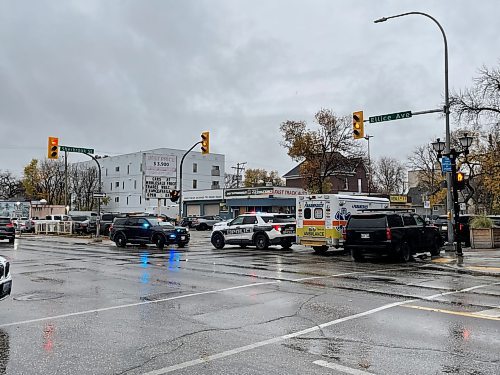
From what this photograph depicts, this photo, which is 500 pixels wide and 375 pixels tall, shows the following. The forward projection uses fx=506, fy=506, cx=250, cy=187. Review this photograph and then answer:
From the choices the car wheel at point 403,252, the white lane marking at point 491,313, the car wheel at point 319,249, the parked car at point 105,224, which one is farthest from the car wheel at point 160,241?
the white lane marking at point 491,313

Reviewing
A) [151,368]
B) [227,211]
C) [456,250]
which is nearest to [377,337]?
[151,368]

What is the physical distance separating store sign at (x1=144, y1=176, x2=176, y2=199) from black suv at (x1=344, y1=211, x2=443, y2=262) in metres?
22.7

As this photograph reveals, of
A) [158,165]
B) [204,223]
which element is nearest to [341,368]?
[158,165]

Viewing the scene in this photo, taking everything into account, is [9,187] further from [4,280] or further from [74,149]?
[4,280]

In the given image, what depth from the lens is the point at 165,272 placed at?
1458cm

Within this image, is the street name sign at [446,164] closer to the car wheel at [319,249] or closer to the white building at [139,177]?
the car wheel at [319,249]

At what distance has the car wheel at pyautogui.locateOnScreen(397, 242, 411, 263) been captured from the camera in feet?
58.1

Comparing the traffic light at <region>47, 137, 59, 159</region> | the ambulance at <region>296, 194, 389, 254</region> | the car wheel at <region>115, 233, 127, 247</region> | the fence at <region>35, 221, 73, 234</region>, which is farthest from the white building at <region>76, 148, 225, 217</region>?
the ambulance at <region>296, 194, 389, 254</region>

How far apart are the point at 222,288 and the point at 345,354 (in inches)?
222

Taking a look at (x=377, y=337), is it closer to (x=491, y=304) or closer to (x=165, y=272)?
(x=491, y=304)

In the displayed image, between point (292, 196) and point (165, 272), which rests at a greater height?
point (292, 196)

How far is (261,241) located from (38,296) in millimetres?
14953

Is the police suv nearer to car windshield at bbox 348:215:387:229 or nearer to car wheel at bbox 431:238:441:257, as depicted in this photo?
car windshield at bbox 348:215:387:229

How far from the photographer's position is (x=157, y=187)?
39.0 metres
